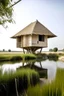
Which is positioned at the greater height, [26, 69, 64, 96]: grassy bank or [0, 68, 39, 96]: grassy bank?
[26, 69, 64, 96]: grassy bank

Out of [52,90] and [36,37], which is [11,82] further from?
[36,37]

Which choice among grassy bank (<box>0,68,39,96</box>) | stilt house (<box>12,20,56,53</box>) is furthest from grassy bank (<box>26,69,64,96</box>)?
stilt house (<box>12,20,56,53</box>)

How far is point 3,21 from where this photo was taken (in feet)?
38.8

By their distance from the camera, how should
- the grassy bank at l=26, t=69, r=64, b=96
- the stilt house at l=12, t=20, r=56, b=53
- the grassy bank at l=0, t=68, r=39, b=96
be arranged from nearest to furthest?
the grassy bank at l=26, t=69, r=64, b=96 < the grassy bank at l=0, t=68, r=39, b=96 < the stilt house at l=12, t=20, r=56, b=53

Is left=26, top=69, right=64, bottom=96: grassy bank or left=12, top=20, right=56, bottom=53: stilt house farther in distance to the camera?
left=12, top=20, right=56, bottom=53: stilt house

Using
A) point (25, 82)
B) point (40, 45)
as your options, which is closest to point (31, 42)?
point (40, 45)

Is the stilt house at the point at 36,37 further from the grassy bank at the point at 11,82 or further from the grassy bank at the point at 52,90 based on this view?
the grassy bank at the point at 52,90

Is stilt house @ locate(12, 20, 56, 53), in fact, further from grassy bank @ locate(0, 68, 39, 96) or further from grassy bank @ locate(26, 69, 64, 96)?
grassy bank @ locate(26, 69, 64, 96)

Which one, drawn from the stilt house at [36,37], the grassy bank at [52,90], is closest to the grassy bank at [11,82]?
the grassy bank at [52,90]

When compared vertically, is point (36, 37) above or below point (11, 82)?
above

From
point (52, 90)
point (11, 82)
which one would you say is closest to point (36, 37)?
point (11, 82)

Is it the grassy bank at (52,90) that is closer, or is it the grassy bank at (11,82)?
the grassy bank at (52,90)

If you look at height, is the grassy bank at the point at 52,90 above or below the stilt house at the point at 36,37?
below

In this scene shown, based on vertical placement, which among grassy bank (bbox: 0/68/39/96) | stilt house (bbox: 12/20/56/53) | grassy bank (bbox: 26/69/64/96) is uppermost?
stilt house (bbox: 12/20/56/53)
